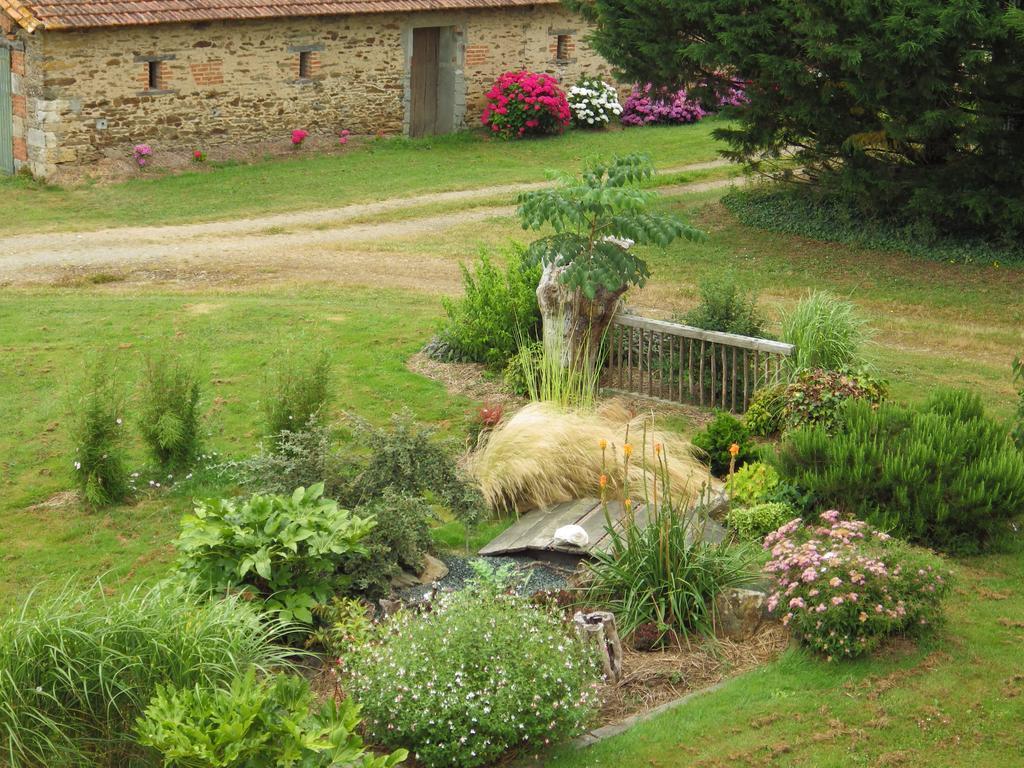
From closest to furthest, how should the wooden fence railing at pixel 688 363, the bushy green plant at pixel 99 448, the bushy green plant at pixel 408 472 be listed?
the bushy green plant at pixel 408 472, the bushy green plant at pixel 99 448, the wooden fence railing at pixel 688 363

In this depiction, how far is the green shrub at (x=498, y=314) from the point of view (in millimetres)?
11672

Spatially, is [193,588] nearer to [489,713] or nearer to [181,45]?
[489,713]

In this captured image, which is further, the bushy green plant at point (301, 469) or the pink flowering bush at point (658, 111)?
the pink flowering bush at point (658, 111)

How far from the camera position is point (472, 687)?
5891 millimetres

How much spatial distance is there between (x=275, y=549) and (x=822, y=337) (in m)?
5.26

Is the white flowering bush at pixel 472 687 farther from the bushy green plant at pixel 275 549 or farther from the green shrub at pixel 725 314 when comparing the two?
the green shrub at pixel 725 314

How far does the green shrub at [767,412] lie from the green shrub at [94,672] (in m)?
5.14

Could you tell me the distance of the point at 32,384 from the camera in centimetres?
1162

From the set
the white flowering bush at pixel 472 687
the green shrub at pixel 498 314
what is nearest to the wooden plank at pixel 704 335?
the green shrub at pixel 498 314

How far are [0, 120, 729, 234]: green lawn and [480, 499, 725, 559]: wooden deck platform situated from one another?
12.7 metres

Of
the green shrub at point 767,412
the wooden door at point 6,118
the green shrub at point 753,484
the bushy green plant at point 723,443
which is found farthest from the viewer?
the wooden door at point 6,118

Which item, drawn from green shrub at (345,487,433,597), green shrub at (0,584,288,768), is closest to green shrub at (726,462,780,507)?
green shrub at (345,487,433,597)

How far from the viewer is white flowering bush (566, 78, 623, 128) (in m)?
26.5

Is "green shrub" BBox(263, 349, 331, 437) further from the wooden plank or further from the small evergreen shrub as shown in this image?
the wooden plank
